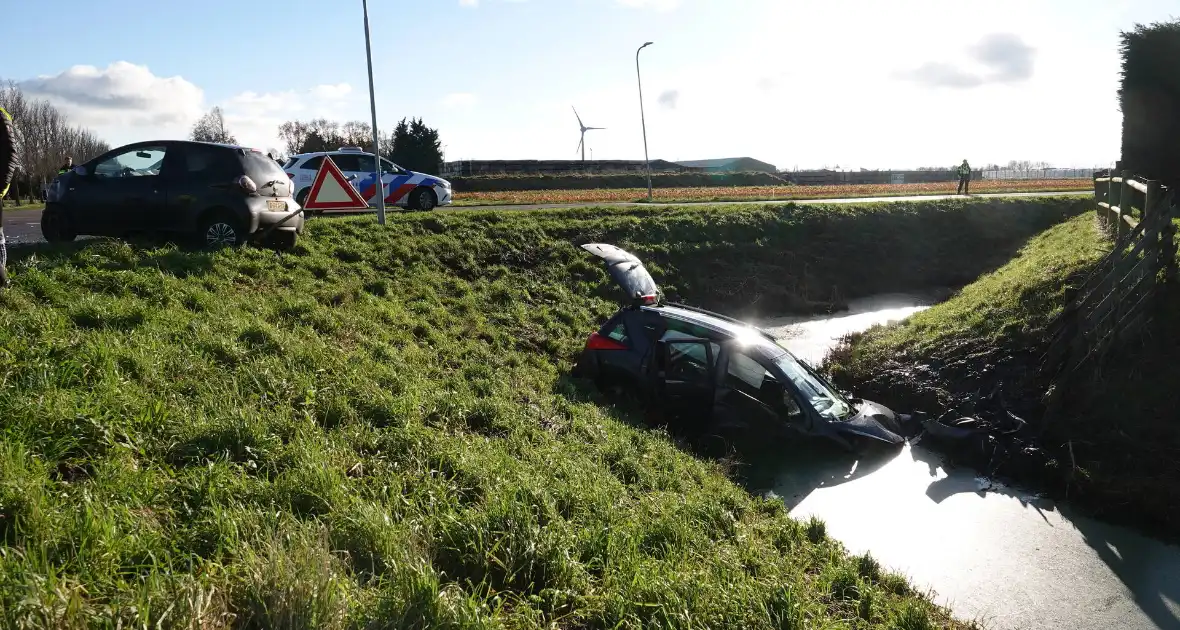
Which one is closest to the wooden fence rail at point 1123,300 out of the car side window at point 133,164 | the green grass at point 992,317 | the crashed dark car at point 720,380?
the green grass at point 992,317

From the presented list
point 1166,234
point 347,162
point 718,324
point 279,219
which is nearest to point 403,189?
point 347,162

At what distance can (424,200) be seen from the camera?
1981 cm

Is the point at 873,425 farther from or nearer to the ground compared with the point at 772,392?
nearer to the ground

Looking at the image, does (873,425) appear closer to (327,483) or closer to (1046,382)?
(1046,382)

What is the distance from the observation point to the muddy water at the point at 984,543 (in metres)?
5.69

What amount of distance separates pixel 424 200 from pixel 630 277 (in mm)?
11853

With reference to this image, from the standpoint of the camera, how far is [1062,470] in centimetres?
790

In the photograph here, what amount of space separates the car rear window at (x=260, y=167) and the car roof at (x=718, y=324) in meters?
6.04

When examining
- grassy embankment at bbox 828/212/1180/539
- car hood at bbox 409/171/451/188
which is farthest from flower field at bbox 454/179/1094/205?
grassy embankment at bbox 828/212/1180/539

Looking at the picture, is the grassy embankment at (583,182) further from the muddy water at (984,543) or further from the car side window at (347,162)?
the muddy water at (984,543)

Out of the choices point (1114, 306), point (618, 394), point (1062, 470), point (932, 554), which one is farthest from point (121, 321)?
point (1114, 306)

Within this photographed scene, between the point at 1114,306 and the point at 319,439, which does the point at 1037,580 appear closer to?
the point at 1114,306

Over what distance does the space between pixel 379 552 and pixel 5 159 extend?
5590mm

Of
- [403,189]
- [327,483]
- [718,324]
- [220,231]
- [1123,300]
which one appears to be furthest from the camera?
[403,189]
